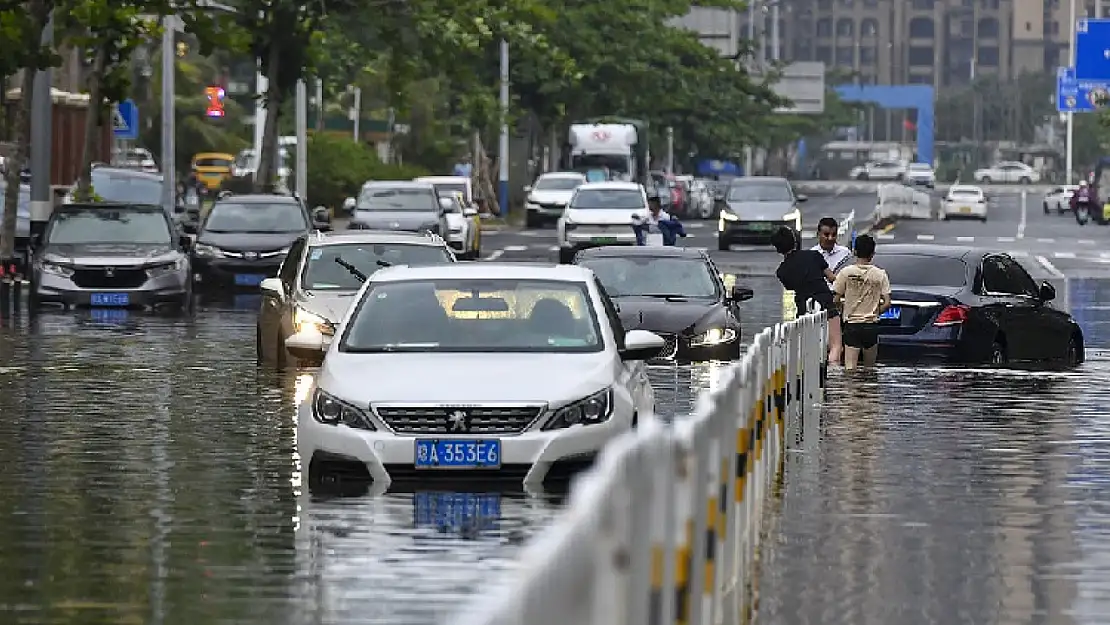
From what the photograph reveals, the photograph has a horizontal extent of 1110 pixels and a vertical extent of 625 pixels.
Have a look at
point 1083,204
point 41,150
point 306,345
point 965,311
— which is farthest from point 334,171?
point 306,345

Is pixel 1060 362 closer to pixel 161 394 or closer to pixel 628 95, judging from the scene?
pixel 161 394

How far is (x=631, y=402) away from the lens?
13.9 metres

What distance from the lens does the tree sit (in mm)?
36188

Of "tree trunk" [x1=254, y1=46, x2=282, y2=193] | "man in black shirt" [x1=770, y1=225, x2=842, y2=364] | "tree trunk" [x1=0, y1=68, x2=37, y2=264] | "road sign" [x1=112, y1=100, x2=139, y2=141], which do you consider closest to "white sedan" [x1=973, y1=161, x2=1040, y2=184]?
"tree trunk" [x1=254, y1=46, x2=282, y2=193]

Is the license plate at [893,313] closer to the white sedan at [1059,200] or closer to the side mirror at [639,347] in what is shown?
the side mirror at [639,347]

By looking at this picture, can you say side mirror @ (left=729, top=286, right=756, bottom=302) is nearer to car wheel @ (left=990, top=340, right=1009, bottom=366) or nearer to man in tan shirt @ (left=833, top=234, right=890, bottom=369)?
man in tan shirt @ (left=833, top=234, right=890, bottom=369)

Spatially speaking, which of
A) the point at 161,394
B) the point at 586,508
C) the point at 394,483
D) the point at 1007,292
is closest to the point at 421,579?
the point at 394,483

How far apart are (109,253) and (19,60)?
432 cm

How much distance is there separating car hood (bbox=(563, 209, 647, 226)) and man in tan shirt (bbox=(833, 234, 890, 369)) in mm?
28415

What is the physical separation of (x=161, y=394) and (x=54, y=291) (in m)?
12.5

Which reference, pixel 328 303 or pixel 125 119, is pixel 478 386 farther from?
pixel 125 119

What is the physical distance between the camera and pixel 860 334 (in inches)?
909

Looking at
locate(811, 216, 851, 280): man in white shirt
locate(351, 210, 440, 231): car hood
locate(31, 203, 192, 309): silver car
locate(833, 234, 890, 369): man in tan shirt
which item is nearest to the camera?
locate(833, 234, 890, 369): man in tan shirt

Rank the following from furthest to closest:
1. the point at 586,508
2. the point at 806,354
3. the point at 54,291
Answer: the point at 54,291
the point at 806,354
the point at 586,508
